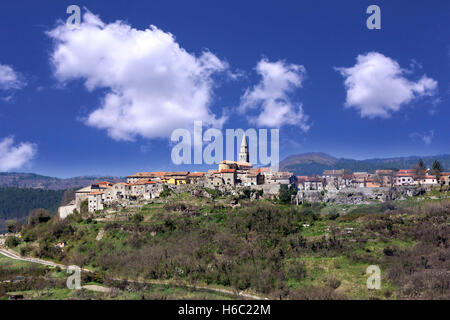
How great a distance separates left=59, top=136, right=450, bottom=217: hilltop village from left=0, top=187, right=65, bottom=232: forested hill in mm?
90325

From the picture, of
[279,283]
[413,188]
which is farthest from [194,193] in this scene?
[413,188]

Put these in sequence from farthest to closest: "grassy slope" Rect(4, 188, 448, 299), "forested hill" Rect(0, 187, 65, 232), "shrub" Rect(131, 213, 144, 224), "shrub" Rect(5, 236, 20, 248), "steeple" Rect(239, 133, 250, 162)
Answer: "forested hill" Rect(0, 187, 65, 232) → "steeple" Rect(239, 133, 250, 162) → "shrub" Rect(5, 236, 20, 248) → "shrub" Rect(131, 213, 144, 224) → "grassy slope" Rect(4, 188, 448, 299)

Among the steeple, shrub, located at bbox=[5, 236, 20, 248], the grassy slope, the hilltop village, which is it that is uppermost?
the steeple

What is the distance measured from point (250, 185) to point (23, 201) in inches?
5149

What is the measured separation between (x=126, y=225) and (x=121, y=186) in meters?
11.7

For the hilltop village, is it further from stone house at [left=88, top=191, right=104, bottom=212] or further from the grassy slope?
the grassy slope

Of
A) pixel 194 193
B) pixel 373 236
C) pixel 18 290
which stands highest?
pixel 194 193

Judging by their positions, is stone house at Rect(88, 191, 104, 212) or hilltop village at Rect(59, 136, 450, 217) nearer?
stone house at Rect(88, 191, 104, 212)

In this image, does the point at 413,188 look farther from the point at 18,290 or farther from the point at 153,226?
the point at 18,290

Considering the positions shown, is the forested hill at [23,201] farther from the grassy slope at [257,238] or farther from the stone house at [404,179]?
the stone house at [404,179]

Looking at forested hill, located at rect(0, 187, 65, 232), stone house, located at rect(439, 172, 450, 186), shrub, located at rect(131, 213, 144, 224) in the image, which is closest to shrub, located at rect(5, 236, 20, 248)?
shrub, located at rect(131, 213, 144, 224)

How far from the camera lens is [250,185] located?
6444 centimetres

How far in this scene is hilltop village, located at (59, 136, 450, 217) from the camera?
59000 mm

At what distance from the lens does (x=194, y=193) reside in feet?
193
